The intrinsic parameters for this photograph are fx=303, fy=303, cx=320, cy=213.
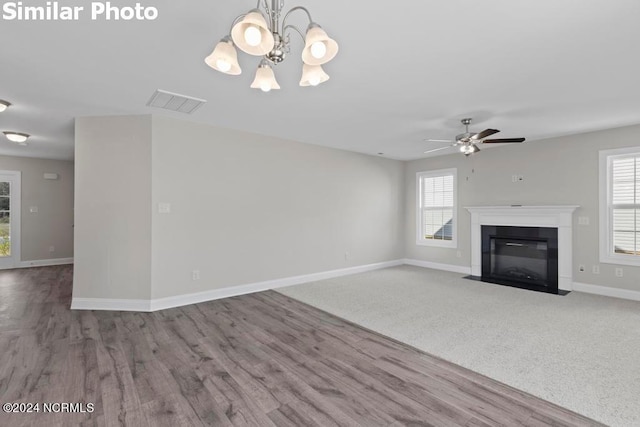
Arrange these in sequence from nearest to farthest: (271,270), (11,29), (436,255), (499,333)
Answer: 1. (11,29)
2. (499,333)
3. (271,270)
4. (436,255)

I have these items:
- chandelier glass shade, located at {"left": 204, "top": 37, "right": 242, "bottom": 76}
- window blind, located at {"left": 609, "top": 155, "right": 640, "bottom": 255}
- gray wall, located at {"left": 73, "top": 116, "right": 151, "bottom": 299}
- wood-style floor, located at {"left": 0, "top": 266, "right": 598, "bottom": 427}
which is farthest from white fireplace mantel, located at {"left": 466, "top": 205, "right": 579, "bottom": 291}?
gray wall, located at {"left": 73, "top": 116, "right": 151, "bottom": 299}

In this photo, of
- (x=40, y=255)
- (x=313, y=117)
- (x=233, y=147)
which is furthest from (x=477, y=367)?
(x=40, y=255)

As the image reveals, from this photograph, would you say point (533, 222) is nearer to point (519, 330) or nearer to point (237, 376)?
point (519, 330)

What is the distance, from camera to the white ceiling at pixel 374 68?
6.57 feet

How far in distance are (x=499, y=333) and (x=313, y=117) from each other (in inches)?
133

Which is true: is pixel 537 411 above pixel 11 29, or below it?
below

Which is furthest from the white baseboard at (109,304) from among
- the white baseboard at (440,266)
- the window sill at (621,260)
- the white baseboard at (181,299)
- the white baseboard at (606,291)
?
the window sill at (621,260)

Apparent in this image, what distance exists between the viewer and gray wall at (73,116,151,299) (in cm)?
396

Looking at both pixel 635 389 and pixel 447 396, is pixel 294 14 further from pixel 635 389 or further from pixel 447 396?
pixel 635 389

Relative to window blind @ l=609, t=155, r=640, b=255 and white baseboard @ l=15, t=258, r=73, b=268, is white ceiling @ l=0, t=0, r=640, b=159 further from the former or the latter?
white baseboard @ l=15, t=258, r=73, b=268

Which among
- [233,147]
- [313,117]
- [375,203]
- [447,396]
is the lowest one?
[447,396]

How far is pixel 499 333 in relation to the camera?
10.6 feet

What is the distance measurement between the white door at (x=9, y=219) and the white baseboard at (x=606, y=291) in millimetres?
11078

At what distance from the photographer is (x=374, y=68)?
2.71m
